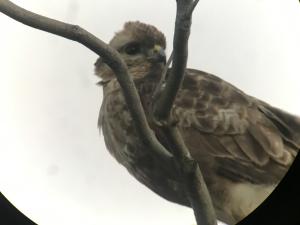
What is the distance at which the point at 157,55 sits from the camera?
1.72 m

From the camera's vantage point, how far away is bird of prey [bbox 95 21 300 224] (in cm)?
156

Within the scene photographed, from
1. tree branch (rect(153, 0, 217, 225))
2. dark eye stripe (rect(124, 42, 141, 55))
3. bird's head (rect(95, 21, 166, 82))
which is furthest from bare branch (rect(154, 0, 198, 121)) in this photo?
dark eye stripe (rect(124, 42, 141, 55))

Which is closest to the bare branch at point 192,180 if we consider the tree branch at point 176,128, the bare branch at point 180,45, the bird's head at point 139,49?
the tree branch at point 176,128

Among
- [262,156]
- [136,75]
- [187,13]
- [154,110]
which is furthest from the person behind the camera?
[136,75]

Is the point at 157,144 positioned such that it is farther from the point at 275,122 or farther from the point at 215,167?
the point at 275,122

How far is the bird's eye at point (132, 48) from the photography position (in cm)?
177

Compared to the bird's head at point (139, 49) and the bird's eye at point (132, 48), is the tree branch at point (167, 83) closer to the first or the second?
the bird's head at point (139, 49)

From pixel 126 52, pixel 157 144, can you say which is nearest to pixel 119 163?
pixel 157 144

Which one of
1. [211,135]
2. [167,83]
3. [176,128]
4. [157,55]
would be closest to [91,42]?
[167,83]

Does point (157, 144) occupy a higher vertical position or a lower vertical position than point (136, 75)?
lower

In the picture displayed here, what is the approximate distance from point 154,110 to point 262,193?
41 centimetres

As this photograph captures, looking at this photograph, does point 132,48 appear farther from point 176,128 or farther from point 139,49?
point 176,128

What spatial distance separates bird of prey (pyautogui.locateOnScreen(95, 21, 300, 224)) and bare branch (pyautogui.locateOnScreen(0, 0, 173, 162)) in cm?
10

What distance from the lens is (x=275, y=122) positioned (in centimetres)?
165
